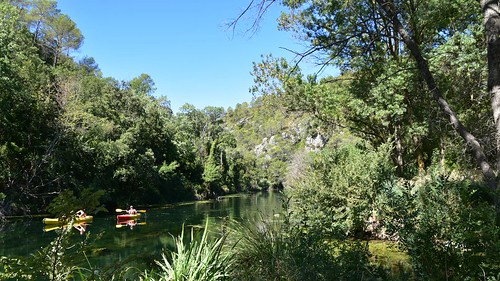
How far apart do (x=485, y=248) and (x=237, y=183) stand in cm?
A: 6451

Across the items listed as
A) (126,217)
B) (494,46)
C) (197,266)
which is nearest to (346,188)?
(197,266)

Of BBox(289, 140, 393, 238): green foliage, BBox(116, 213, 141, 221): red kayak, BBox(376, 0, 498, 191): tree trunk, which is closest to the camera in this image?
BBox(376, 0, 498, 191): tree trunk

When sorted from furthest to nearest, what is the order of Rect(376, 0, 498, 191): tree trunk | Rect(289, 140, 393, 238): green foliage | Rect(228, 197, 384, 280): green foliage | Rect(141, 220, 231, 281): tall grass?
Rect(289, 140, 393, 238): green foliage < Rect(228, 197, 384, 280): green foliage < Rect(141, 220, 231, 281): tall grass < Rect(376, 0, 498, 191): tree trunk

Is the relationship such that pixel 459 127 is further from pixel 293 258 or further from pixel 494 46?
pixel 293 258

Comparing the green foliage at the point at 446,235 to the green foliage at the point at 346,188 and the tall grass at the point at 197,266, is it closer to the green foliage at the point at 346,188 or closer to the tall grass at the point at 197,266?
the tall grass at the point at 197,266

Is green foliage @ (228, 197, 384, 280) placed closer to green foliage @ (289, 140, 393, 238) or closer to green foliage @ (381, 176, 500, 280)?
green foliage @ (381, 176, 500, 280)

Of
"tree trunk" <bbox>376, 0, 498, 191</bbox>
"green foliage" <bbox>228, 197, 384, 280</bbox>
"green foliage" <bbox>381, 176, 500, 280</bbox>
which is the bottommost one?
"green foliage" <bbox>228, 197, 384, 280</bbox>

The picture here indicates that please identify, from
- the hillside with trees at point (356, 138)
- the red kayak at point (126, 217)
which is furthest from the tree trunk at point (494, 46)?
the red kayak at point (126, 217)

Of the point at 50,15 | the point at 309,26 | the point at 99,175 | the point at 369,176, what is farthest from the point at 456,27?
the point at 50,15

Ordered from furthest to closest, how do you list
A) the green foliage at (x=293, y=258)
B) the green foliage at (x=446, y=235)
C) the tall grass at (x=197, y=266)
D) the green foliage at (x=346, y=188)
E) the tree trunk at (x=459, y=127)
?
the green foliage at (x=346, y=188) < the green foliage at (x=293, y=258) < the tall grass at (x=197, y=266) < the tree trunk at (x=459, y=127) < the green foliage at (x=446, y=235)

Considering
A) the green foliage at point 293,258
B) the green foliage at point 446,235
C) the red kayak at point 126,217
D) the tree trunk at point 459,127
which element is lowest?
the red kayak at point 126,217

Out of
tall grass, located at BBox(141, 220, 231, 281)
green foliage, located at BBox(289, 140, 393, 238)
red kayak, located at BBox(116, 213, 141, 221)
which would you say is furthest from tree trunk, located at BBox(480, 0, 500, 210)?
red kayak, located at BBox(116, 213, 141, 221)

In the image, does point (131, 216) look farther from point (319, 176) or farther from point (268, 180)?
point (268, 180)

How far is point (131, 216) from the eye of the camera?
20.3 metres
